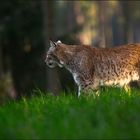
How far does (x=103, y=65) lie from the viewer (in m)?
15.4

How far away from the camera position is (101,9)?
5094cm

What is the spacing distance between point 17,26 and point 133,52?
711 inches

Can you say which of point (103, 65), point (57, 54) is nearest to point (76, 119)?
point (103, 65)

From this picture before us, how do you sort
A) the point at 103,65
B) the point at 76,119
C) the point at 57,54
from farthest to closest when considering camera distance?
1. the point at 57,54
2. the point at 103,65
3. the point at 76,119

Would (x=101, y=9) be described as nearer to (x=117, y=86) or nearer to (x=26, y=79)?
(x=26, y=79)

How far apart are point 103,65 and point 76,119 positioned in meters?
6.88

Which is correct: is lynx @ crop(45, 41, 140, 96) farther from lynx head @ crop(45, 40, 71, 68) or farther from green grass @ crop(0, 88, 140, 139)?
green grass @ crop(0, 88, 140, 139)

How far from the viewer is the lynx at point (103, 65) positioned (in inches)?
592

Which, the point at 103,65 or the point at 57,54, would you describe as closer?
the point at 103,65

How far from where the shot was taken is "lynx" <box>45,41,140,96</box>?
592 inches

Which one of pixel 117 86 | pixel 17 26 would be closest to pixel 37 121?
pixel 117 86

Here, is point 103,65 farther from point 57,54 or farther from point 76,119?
point 76,119

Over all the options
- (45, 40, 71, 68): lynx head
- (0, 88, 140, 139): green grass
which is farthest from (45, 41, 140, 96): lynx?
(0, 88, 140, 139): green grass

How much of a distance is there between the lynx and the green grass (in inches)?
154
